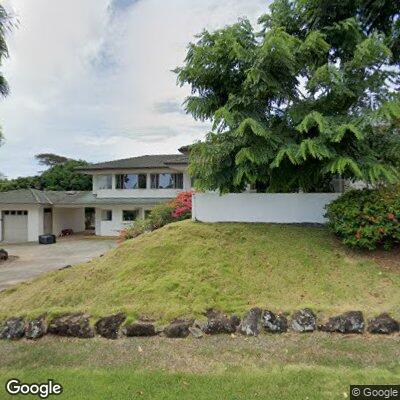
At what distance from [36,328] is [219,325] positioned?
315 cm

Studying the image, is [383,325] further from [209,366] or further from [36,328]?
[36,328]

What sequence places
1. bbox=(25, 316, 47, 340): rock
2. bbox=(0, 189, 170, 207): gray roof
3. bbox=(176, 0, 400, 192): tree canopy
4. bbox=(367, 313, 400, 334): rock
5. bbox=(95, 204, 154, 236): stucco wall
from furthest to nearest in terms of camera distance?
bbox=(95, 204, 154, 236): stucco wall, bbox=(0, 189, 170, 207): gray roof, bbox=(176, 0, 400, 192): tree canopy, bbox=(25, 316, 47, 340): rock, bbox=(367, 313, 400, 334): rock

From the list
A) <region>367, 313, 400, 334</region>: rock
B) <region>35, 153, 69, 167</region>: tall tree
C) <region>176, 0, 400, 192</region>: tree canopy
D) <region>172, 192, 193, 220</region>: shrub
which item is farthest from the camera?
<region>35, 153, 69, 167</region>: tall tree

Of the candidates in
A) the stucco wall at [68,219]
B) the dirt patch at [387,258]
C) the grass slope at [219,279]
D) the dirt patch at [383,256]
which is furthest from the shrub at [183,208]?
the stucco wall at [68,219]

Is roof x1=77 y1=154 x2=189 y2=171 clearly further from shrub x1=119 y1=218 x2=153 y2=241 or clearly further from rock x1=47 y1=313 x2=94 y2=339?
rock x1=47 y1=313 x2=94 y2=339

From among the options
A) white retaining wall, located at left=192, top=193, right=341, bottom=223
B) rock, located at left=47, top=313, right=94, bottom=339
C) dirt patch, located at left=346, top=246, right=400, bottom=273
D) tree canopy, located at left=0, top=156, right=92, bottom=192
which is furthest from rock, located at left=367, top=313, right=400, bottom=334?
tree canopy, located at left=0, top=156, right=92, bottom=192

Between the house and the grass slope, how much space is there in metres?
16.5

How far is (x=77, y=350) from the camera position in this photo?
18.0 feet

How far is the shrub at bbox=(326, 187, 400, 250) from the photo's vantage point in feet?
24.0

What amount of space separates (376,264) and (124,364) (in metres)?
5.34

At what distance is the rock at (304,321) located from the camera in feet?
18.7

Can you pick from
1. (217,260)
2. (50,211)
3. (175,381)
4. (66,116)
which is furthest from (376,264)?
(50,211)

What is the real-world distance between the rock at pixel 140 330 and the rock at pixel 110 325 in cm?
18

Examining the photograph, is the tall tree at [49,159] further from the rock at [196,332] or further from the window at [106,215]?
the rock at [196,332]
